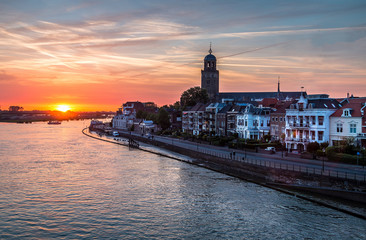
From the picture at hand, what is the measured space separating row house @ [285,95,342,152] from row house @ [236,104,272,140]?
40.8 ft

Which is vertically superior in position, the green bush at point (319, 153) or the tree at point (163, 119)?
the tree at point (163, 119)

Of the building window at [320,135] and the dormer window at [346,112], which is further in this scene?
the building window at [320,135]

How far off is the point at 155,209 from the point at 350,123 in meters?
37.9

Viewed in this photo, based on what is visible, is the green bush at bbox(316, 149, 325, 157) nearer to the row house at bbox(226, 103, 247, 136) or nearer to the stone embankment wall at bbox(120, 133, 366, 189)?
the stone embankment wall at bbox(120, 133, 366, 189)

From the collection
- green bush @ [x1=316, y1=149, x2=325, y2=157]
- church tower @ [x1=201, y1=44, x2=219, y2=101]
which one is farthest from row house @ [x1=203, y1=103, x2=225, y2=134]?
church tower @ [x1=201, y1=44, x2=219, y2=101]

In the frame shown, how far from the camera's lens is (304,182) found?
4156 centimetres

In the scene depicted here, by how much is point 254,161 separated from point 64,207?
97.1ft

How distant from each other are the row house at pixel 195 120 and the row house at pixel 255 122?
88.7ft

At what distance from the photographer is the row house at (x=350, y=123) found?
177ft

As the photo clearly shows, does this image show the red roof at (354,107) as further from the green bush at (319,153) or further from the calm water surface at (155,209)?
the calm water surface at (155,209)

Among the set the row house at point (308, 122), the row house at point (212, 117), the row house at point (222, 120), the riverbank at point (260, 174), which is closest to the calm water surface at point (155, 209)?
the riverbank at point (260, 174)

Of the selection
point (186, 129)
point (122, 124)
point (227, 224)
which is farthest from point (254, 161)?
point (122, 124)

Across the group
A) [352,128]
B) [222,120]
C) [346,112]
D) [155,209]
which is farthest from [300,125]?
[155,209]

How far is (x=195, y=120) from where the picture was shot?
11369cm
